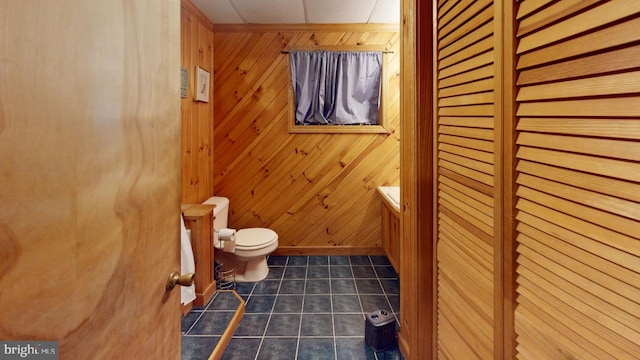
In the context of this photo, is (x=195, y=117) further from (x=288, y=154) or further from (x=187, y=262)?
(x=187, y=262)

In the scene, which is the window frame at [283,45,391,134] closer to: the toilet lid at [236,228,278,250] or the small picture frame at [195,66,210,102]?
the small picture frame at [195,66,210,102]

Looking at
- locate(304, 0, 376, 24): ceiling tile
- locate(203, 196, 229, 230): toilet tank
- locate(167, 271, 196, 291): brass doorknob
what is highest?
locate(304, 0, 376, 24): ceiling tile

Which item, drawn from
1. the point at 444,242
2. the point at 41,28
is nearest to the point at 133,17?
the point at 41,28

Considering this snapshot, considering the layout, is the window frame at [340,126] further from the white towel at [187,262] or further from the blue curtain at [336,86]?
the white towel at [187,262]

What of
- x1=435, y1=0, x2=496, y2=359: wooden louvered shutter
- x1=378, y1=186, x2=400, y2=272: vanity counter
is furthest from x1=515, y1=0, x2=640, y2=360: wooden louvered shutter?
x1=378, y1=186, x2=400, y2=272: vanity counter

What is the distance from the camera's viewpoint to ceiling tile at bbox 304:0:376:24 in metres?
2.88

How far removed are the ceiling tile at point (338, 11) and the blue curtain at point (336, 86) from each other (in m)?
0.32

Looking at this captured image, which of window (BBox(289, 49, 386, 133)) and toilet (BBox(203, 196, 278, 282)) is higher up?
window (BBox(289, 49, 386, 133))

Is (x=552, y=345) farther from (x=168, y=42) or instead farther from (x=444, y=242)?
(x=168, y=42)

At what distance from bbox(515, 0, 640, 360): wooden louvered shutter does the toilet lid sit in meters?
2.24

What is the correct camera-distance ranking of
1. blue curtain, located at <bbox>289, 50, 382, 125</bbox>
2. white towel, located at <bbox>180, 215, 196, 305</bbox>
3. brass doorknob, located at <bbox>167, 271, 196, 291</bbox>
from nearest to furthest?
1. brass doorknob, located at <bbox>167, 271, 196, 291</bbox>
2. white towel, located at <bbox>180, 215, 196, 305</bbox>
3. blue curtain, located at <bbox>289, 50, 382, 125</bbox>

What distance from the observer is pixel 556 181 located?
714 mm

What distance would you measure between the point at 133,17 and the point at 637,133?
1023 millimetres

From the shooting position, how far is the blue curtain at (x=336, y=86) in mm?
3408
